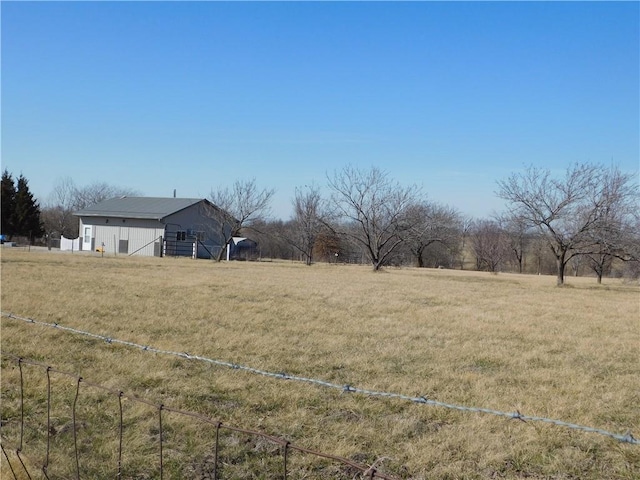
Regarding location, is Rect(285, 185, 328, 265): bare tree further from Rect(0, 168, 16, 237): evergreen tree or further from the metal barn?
Rect(0, 168, 16, 237): evergreen tree

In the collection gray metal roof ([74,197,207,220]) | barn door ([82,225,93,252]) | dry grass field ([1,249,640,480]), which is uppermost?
gray metal roof ([74,197,207,220])

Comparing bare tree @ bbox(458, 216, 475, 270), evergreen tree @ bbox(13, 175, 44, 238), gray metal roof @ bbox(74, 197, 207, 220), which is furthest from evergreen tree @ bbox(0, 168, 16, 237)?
bare tree @ bbox(458, 216, 475, 270)

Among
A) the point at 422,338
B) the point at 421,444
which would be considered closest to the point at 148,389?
the point at 421,444

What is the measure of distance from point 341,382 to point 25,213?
5716 centimetres

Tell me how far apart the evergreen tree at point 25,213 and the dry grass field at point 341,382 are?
48.2 m

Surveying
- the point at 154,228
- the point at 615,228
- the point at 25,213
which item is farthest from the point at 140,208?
the point at 615,228

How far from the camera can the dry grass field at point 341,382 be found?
13.7 ft

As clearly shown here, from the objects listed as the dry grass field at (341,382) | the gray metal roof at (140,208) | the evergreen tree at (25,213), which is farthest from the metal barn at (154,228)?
the dry grass field at (341,382)

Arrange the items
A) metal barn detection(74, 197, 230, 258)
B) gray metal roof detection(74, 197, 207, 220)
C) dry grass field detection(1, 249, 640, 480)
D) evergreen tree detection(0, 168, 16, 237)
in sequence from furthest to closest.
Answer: evergreen tree detection(0, 168, 16, 237), gray metal roof detection(74, 197, 207, 220), metal barn detection(74, 197, 230, 258), dry grass field detection(1, 249, 640, 480)

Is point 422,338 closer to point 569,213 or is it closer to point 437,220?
point 569,213

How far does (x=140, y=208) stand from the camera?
4491 cm

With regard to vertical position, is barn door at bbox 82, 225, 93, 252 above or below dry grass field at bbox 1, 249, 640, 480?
above

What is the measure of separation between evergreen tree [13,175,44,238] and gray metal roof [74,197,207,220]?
1383 centimetres

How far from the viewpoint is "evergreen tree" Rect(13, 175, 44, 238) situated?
5505 centimetres
